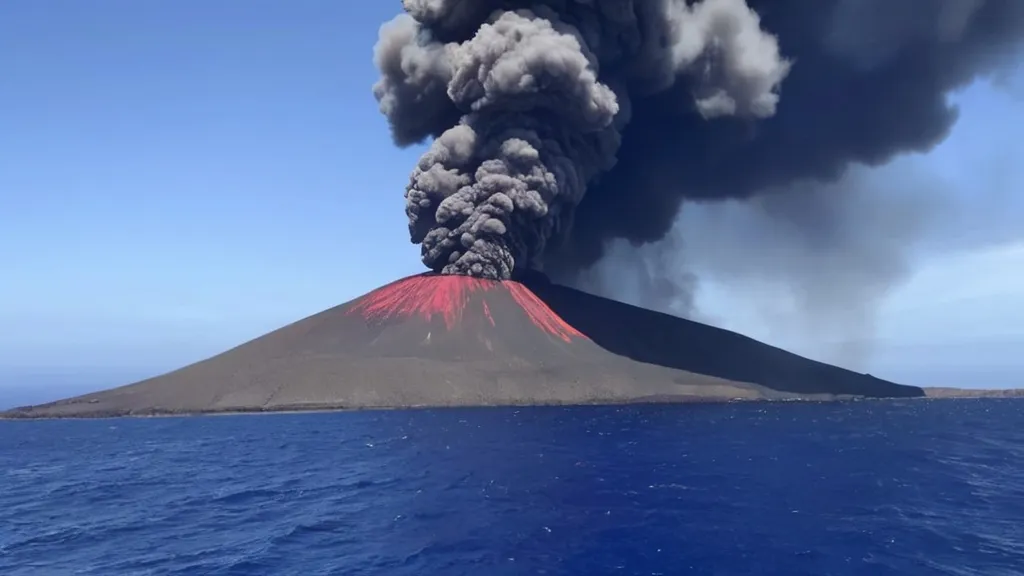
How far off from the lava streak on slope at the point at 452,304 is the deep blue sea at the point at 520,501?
4545 centimetres

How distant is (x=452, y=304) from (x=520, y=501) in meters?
82.6

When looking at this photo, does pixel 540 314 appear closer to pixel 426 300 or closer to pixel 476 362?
pixel 476 362

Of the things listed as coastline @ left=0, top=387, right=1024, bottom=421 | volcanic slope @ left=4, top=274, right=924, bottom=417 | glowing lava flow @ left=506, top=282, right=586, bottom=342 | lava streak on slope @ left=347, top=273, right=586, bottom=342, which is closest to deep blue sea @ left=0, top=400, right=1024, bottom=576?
coastline @ left=0, top=387, right=1024, bottom=421

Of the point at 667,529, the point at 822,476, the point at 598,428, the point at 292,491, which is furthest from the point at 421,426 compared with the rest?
the point at 667,529

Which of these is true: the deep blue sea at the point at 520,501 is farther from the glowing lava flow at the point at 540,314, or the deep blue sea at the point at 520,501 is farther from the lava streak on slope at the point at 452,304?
the glowing lava flow at the point at 540,314

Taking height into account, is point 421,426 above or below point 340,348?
below

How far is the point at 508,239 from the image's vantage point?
122 meters

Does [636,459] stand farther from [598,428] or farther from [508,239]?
[508,239]

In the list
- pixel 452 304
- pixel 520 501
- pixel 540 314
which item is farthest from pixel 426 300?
pixel 520 501

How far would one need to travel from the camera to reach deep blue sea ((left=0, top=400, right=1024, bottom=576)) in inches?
1212

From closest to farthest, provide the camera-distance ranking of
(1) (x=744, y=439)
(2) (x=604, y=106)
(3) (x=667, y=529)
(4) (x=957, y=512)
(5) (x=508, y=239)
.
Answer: (3) (x=667, y=529)
(4) (x=957, y=512)
(1) (x=744, y=439)
(2) (x=604, y=106)
(5) (x=508, y=239)

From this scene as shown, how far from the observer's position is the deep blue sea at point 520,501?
101 feet

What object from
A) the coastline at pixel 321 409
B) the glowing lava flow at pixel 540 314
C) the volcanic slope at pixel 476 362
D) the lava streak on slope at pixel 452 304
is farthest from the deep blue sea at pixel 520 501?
the glowing lava flow at pixel 540 314

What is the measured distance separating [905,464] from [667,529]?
27.5 m
